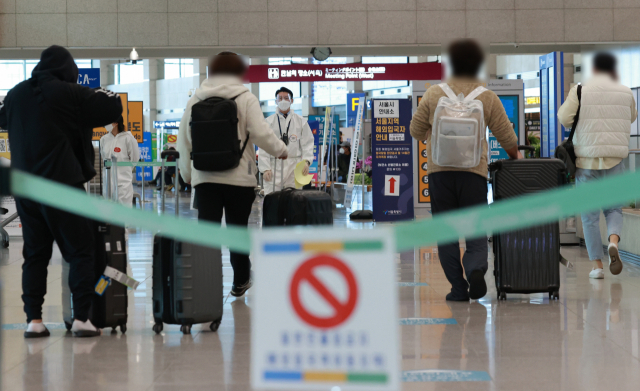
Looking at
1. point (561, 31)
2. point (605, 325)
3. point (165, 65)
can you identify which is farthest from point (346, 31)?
point (165, 65)

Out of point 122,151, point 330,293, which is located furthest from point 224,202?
point 122,151

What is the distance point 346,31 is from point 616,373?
27.8ft

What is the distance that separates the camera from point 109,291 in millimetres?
3701

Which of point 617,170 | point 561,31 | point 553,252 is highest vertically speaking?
point 561,31

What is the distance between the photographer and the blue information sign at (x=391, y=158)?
10266 mm

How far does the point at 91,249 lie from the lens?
3566 millimetres

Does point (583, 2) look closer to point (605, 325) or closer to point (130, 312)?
point (605, 325)

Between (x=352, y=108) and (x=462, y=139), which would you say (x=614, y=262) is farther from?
(x=352, y=108)

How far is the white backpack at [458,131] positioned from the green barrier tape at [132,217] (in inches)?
105

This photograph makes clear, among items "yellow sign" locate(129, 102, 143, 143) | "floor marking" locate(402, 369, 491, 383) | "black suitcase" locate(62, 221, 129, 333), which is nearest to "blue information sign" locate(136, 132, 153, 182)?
"yellow sign" locate(129, 102, 143, 143)

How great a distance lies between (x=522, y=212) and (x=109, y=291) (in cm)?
273

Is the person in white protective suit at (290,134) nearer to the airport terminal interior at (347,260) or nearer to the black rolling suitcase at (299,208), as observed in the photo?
A: the airport terminal interior at (347,260)

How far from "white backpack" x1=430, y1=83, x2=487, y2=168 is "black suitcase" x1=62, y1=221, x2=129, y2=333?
1.82m

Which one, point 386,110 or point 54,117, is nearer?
point 54,117
